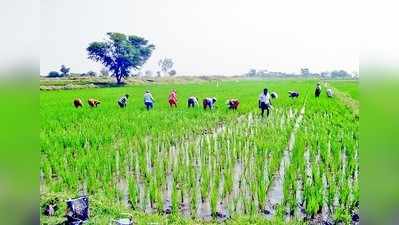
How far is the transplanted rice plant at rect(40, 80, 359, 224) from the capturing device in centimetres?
A: 305

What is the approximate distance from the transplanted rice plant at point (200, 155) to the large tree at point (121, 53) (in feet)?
0.46

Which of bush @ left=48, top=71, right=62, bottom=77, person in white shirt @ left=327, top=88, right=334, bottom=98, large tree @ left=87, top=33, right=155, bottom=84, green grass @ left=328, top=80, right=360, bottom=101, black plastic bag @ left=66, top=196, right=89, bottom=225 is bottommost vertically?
black plastic bag @ left=66, top=196, right=89, bottom=225

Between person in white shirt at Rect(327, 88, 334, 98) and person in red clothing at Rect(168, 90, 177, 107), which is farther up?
person in white shirt at Rect(327, 88, 334, 98)

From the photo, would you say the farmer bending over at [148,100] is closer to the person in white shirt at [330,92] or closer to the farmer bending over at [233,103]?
the farmer bending over at [233,103]

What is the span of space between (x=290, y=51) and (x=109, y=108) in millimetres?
1255

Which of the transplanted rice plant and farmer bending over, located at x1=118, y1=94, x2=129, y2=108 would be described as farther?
farmer bending over, located at x1=118, y1=94, x2=129, y2=108

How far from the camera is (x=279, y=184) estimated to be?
3.11m

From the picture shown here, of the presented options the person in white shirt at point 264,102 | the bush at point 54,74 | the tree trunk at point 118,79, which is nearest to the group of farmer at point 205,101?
the person in white shirt at point 264,102

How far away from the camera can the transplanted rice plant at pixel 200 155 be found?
3055mm

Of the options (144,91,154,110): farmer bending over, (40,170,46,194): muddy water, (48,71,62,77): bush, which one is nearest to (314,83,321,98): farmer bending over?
(144,91,154,110): farmer bending over

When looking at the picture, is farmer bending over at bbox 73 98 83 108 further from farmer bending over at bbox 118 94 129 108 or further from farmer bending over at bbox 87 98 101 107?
farmer bending over at bbox 118 94 129 108

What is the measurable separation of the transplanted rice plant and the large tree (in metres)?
0.14

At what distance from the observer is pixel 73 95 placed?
3.25m
